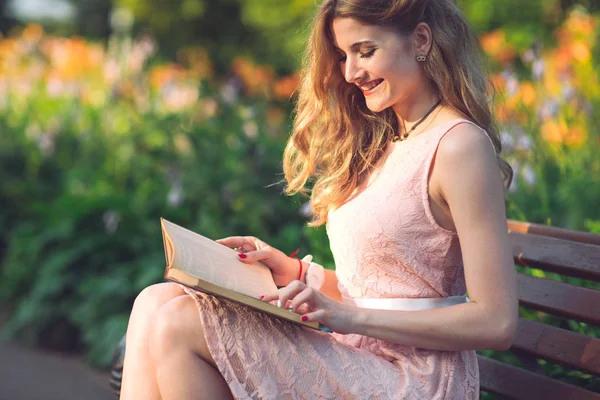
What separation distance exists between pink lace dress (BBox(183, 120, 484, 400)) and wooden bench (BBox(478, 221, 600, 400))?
0.26 metres

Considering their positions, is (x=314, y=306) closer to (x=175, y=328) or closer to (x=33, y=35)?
(x=175, y=328)

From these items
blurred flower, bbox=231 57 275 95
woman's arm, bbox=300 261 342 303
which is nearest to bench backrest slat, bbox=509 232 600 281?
woman's arm, bbox=300 261 342 303

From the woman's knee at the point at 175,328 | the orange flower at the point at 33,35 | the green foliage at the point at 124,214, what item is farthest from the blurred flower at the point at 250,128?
the orange flower at the point at 33,35

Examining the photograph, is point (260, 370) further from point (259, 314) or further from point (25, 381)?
point (25, 381)

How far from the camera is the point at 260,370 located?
1.85 meters

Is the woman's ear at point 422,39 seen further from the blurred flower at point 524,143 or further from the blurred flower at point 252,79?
the blurred flower at point 252,79

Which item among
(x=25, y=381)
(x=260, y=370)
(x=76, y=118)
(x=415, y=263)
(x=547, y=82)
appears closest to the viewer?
(x=260, y=370)

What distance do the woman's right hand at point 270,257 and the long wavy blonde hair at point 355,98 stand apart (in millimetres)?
187

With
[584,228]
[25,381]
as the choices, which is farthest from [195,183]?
[584,228]

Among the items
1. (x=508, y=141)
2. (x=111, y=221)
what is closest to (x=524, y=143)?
(x=508, y=141)

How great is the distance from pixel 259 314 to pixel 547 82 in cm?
385

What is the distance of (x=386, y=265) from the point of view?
6.87 ft

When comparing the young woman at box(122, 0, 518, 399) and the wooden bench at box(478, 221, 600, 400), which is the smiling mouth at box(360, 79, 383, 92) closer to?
the young woman at box(122, 0, 518, 399)

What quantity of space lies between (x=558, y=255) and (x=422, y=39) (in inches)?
29.4
